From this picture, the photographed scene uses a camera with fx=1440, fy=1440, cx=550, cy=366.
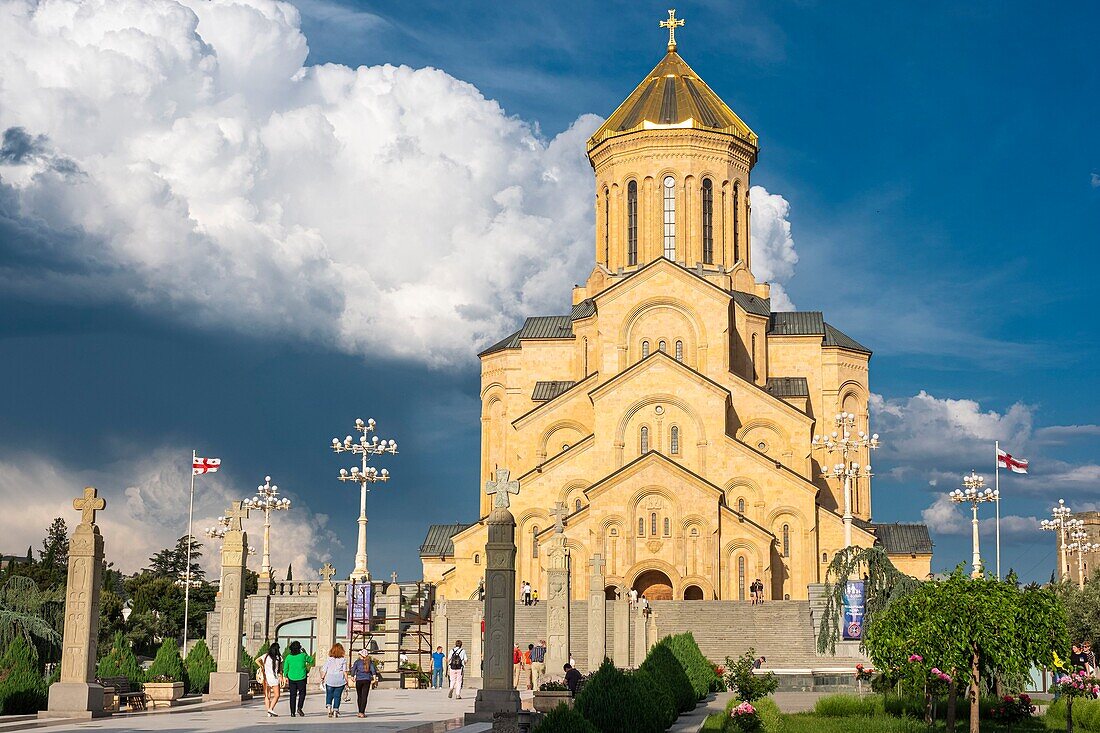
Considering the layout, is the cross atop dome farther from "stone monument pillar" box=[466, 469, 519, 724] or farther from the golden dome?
"stone monument pillar" box=[466, 469, 519, 724]

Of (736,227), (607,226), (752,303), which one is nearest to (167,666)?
(607,226)

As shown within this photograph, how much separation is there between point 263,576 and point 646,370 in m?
15.4

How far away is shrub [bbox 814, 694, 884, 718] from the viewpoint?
78.8 ft

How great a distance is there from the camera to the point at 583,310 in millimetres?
58125

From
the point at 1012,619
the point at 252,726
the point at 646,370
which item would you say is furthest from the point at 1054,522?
the point at 252,726

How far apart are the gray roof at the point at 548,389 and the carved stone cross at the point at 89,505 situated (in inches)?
1363

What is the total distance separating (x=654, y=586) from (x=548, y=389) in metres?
11.0

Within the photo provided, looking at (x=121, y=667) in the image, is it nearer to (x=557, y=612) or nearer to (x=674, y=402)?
(x=557, y=612)

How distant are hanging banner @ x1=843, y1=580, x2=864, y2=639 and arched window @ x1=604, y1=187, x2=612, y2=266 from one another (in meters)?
25.6

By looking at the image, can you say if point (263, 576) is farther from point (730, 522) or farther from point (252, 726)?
point (252, 726)

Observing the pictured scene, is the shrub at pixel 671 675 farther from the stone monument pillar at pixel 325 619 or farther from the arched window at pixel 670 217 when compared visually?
the arched window at pixel 670 217

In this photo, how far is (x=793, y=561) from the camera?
163 feet

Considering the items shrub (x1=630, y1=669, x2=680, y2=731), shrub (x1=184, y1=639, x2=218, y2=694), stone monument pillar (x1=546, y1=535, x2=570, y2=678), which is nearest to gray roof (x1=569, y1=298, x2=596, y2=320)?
stone monument pillar (x1=546, y1=535, x2=570, y2=678)

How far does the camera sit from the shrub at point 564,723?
1276cm
